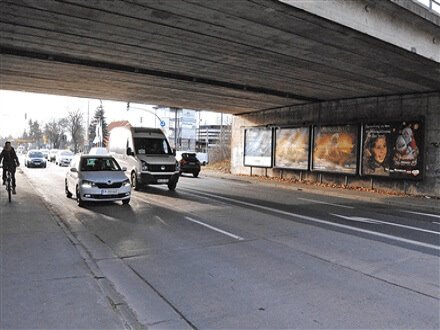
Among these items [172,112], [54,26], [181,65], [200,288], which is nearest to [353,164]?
[181,65]

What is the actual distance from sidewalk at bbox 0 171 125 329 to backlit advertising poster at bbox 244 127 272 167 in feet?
65.2

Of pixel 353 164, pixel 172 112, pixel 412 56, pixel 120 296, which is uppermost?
pixel 172 112

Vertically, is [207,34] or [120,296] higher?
[207,34]

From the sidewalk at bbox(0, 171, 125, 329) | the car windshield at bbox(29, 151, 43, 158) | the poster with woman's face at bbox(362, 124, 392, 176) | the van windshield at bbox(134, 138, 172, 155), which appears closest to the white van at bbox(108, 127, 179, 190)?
the van windshield at bbox(134, 138, 172, 155)

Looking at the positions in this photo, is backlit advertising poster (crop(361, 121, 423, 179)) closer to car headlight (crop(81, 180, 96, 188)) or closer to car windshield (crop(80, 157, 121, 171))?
car windshield (crop(80, 157, 121, 171))

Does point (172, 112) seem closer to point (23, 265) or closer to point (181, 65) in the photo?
point (181, 65)

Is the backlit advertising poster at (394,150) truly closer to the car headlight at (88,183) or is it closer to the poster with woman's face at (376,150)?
the poster with woman's face at (376,150)

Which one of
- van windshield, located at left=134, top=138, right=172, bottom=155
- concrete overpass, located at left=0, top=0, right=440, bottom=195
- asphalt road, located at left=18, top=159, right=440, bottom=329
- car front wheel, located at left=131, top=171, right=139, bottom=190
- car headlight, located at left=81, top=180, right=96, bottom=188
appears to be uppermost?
concrete overpass, located at left=0, top=0, right=440, bottom=195

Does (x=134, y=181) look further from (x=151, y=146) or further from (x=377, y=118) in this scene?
(x=377, y=118)

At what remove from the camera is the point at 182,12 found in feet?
30.4

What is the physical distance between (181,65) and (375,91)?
31.7 ft

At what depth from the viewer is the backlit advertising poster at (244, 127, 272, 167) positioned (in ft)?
89.3

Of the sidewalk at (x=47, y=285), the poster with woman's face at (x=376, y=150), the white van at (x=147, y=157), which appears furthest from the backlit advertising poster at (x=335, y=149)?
the sidewalk at (x=47, y=285)

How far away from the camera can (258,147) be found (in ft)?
92.0
